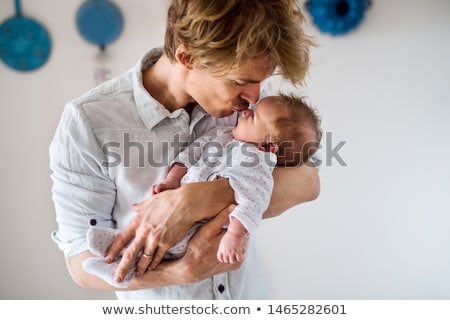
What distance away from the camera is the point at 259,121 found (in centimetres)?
96

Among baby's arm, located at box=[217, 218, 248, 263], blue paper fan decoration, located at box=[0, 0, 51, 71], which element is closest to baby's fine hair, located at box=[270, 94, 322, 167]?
baby's arm, located at box=[217, 218, 248, 263]

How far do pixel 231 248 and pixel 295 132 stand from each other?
0.95ft

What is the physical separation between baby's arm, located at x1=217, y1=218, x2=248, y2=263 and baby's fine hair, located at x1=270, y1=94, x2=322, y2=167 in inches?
8.5

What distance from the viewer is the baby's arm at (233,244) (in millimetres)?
847

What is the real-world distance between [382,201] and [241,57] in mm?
1182

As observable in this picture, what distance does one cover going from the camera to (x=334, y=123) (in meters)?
1.73

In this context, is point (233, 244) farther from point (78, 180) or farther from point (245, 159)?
point (78, 180)

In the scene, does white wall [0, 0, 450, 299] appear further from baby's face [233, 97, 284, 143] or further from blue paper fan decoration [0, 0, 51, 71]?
baby's face [233, 97, 284, 143]

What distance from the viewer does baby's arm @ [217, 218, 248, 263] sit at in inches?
33.4

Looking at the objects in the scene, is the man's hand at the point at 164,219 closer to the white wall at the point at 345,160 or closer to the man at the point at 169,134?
the man at the point at 169,134

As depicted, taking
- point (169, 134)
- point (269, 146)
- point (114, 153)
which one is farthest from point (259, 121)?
point (114, 153)

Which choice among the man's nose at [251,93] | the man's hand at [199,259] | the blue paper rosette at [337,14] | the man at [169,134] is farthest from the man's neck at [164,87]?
the blue paper rosette at [337,14]

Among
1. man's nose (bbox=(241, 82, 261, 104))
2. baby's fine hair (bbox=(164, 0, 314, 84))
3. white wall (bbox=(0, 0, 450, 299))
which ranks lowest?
white wall (bbox=(0, 0, 450, 299))
